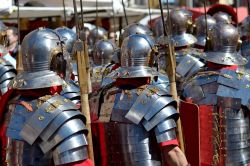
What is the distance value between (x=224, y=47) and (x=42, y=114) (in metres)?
2.73

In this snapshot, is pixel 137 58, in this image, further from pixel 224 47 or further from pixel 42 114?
pixel 224 47

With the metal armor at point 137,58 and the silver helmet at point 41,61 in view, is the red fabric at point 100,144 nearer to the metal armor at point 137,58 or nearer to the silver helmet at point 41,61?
the metal armor at point 137,58

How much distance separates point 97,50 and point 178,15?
1302 mm

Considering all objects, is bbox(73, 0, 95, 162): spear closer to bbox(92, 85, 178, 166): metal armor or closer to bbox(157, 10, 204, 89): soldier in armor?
bbox(92, 85, 178, 166): metal armor

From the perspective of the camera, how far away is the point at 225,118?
5742mm

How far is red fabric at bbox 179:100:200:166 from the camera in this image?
209 inches

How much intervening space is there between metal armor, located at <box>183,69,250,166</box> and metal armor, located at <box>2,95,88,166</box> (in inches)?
77.9

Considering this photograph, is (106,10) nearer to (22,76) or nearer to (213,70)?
(213,70)

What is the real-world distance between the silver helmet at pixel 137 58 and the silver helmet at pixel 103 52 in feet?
11.8

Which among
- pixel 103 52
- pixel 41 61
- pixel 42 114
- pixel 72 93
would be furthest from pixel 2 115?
pixel 103 52

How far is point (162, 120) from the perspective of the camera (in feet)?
14.9

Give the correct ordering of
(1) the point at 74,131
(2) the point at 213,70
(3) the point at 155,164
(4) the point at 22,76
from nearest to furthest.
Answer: (1) the point at 74,131 → (4) the point at 22,76 → (3) the point at 155,164 → (2) the point at 213,70

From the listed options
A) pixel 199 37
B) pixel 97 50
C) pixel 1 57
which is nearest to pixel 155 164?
pixel 1 57

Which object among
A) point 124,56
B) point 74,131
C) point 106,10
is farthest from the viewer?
point 106,10
